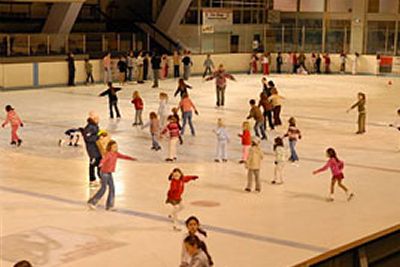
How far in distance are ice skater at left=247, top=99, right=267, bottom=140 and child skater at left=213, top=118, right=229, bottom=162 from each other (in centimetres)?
162

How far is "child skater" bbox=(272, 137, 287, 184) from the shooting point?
16.6 m

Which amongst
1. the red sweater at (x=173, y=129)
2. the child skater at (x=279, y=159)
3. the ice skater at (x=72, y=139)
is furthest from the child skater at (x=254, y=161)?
the ice skater at (x=72, y=139)

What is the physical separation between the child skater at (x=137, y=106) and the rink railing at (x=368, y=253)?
11478 mm

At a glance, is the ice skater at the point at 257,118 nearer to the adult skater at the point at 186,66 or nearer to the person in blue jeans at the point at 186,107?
the person in blue jeans at the point at 186,107

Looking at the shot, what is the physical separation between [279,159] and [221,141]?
8.11 ft

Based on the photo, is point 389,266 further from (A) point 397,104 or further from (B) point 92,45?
(B) point 92,45

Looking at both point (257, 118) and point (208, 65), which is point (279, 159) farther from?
point (208, 65)

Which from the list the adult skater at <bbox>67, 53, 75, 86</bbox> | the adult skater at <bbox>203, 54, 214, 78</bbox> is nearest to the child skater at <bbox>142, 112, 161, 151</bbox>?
the adult skater at <bbox>67, 53, 75, 86</bbox>

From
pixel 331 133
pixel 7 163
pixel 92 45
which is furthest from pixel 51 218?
pixel 92 45

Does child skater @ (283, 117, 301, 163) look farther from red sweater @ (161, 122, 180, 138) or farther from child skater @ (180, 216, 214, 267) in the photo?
child skater @ (180, 216, 214, 267)

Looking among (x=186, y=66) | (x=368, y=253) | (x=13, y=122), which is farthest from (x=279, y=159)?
(x=186, y=66)

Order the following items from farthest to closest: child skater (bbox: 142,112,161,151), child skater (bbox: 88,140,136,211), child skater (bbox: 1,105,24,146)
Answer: child skater (bbox: 1,105,24,146) < child skater (bbox: 142,112,161,151) < child skater (bbox: 88,140,136,211)

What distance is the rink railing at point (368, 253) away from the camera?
11.5 m

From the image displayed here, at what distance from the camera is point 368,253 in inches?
485
